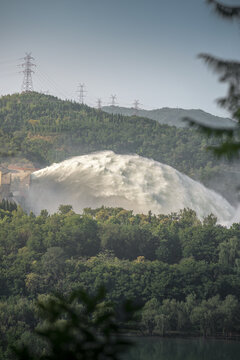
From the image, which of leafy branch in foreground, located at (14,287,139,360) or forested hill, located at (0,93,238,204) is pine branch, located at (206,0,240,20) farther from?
forested hill, located at (0,93,238,204)

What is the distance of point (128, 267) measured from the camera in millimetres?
83312

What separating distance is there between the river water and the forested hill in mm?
60206

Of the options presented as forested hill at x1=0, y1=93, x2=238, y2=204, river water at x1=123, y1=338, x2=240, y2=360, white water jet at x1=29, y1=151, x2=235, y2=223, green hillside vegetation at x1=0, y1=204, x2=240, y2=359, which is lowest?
river water at x1=123, y1=338, x2=240, y2=360

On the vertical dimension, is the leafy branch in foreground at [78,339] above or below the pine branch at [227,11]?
below

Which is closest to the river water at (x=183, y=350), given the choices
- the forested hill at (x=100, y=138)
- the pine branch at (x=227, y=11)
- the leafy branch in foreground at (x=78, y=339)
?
the pine branch at (x=227, y=11)

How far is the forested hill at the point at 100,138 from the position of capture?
131375 millimetres

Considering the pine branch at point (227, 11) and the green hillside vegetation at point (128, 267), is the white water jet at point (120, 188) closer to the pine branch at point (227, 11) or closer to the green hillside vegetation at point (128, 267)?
the green hillside vegetation at point (128, 267)

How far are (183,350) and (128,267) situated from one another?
63.8ft

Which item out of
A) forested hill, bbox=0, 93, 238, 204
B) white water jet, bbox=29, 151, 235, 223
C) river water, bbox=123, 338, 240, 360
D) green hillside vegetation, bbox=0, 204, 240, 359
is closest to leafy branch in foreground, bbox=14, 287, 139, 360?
green hillside vegetation, bbox=0, 204, 240, 359

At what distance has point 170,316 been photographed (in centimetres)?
7288

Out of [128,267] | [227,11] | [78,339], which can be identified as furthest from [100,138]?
[78,339]

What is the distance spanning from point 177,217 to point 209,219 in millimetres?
4823

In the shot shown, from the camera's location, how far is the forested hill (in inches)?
5172

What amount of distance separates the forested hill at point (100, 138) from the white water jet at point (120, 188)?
405 cm
